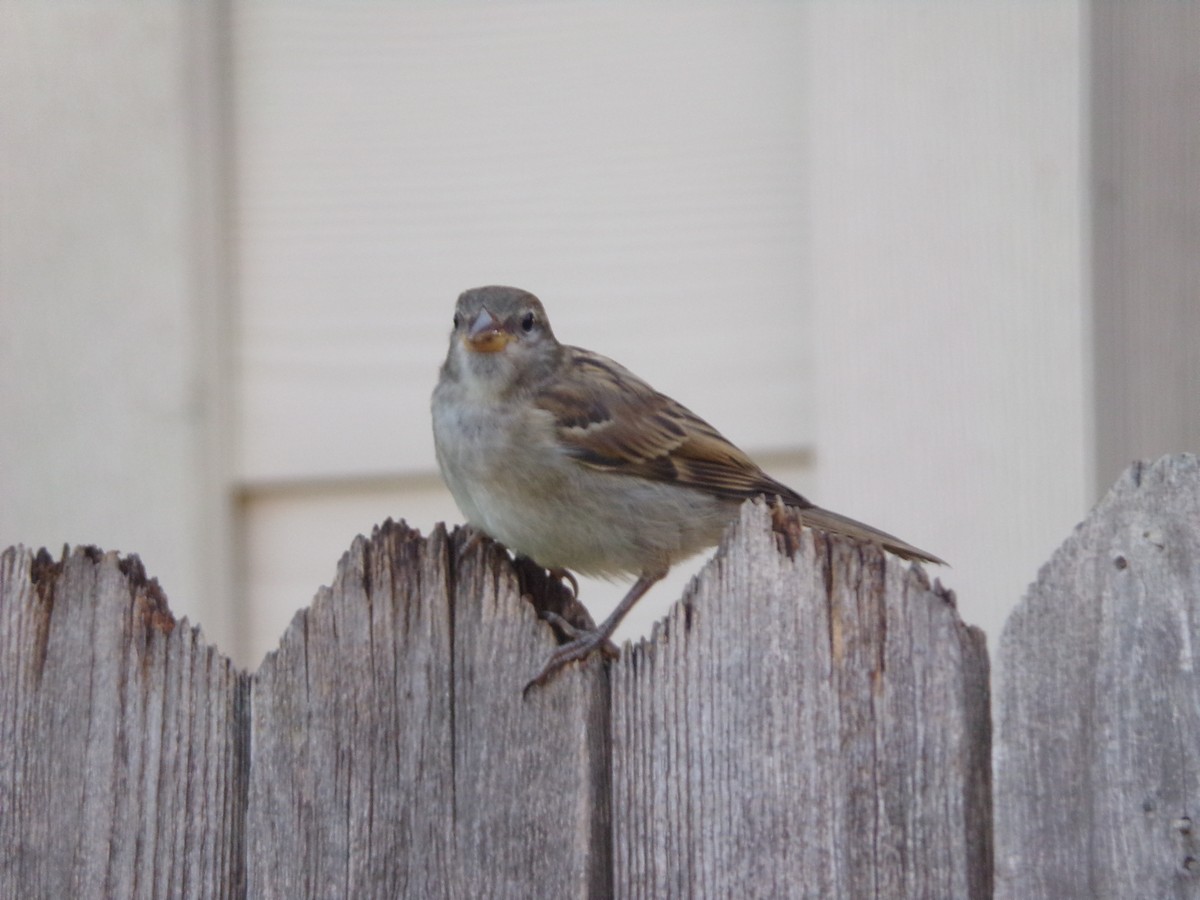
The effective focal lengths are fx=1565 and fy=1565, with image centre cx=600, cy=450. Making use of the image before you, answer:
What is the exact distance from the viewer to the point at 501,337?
2822mm

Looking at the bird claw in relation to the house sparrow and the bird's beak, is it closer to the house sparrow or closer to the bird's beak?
the house sparrow

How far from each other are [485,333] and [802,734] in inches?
52.5

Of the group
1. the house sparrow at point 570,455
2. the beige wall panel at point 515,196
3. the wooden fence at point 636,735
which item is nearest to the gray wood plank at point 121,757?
the wooden fence at point 636,735

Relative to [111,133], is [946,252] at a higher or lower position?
lower

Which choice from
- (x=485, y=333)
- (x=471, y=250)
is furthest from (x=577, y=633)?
(x=471, y=250)

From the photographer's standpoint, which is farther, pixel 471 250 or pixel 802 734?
pixel 471 250

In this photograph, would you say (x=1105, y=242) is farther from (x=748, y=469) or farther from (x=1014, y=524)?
(x=748, y=469)

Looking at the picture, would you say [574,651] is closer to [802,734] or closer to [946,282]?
[802,734]

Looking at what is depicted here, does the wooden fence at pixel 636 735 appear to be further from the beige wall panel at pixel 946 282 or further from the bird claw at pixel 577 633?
the beige wall panel at pixel 946 282

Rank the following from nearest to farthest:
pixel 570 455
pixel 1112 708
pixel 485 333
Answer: pixel 1112 708 < pixel 485 333 < pixel 570 455

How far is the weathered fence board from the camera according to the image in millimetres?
1521

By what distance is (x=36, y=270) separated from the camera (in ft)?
9.24

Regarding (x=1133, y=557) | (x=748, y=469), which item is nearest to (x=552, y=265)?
(x=748, y=469)

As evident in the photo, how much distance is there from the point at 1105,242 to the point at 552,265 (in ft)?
3.15
